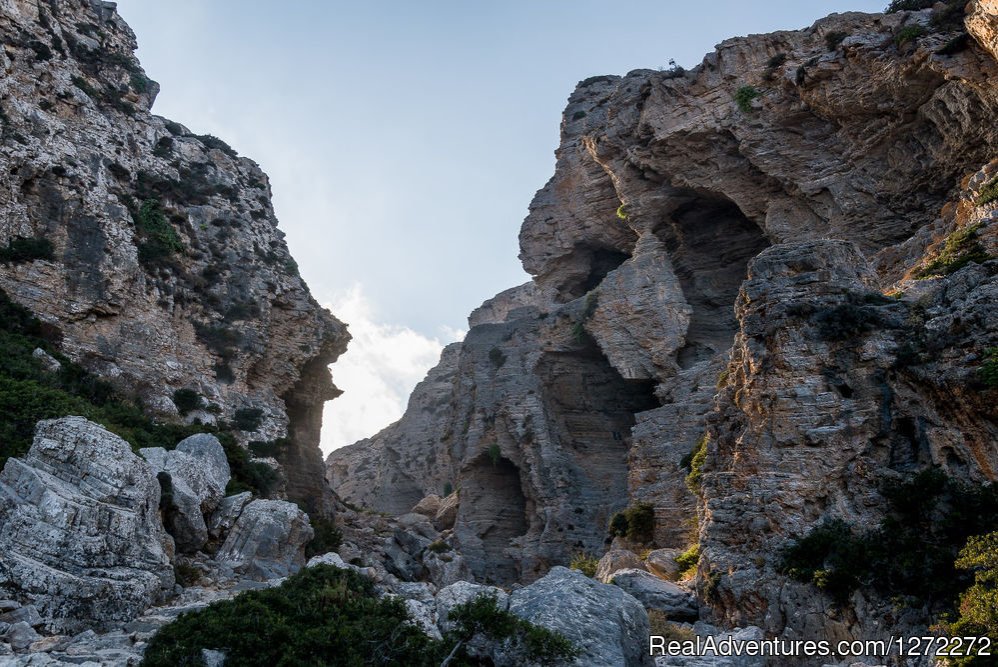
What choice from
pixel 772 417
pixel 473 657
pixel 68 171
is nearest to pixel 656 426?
pixel 772 417

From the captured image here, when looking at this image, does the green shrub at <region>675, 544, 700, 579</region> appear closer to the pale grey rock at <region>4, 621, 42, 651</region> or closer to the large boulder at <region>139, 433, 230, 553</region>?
the large boulder at <region>139, 433, 230, 553</region>

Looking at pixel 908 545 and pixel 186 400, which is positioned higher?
pixel 186 400

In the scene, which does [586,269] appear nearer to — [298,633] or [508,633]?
[508,633]

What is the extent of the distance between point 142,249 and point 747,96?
31.5 meters

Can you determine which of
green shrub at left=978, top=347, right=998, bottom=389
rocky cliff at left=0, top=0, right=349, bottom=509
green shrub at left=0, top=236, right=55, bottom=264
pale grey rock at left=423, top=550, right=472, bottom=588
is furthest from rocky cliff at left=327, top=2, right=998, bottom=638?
green shrub at left=0, top=236, right=55, bottom=264

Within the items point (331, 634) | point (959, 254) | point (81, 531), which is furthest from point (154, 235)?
point (959, 254)

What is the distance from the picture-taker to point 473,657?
1095 centimetres

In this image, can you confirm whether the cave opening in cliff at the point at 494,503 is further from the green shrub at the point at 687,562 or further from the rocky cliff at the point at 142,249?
the green shrub at the point at 687,562

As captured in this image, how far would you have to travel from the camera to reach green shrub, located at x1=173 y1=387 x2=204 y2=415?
29.1 meters

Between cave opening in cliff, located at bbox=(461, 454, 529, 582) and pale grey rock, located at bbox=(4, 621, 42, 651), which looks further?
cave opening in cliff, located at bbox=(461, 454, 529, 582)

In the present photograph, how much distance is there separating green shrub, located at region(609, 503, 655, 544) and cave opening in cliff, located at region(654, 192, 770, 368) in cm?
1108

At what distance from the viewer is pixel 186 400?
29312 millimetres

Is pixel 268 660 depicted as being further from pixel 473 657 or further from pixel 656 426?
pixel 656 426

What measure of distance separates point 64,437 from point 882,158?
3363cm
